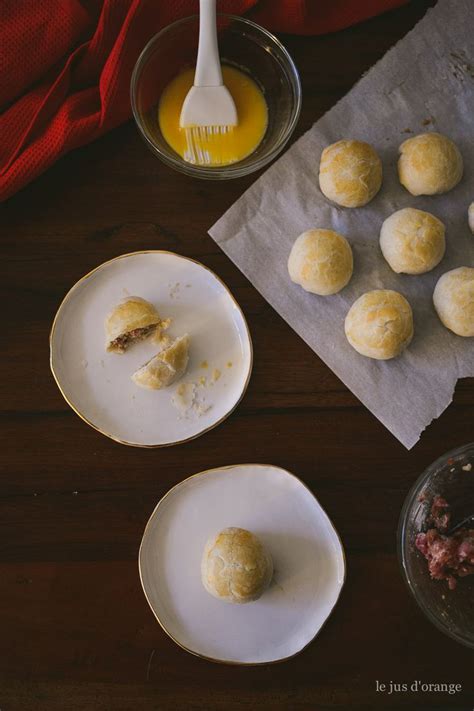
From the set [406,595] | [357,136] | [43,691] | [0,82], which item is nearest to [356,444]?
[406,595]

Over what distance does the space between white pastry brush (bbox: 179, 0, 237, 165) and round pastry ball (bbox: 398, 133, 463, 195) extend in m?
0.43

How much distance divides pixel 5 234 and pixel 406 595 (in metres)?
1.27

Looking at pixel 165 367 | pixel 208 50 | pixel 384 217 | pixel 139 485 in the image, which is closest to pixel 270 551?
pixel 139 485

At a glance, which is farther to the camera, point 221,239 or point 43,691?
point 221,239

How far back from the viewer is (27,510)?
1.59 meters

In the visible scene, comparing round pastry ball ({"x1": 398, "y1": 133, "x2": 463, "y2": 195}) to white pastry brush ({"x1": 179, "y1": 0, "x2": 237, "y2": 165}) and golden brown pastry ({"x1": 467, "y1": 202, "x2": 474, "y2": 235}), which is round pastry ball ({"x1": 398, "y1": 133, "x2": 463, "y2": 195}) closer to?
golden brown pastry ({"x1": 467, "y1": 202, "x2": 474, "y2": 235})

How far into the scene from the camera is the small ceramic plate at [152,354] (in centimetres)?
160

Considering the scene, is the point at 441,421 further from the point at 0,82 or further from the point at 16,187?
the point at 0,82

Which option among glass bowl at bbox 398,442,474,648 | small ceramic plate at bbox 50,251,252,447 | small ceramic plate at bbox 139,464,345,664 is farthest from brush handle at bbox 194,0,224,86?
glass bowl at bbox 398,442,474,648

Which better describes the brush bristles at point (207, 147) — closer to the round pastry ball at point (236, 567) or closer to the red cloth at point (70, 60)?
the red cloth at point (70, 60)

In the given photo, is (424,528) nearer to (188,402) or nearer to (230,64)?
(188,402)

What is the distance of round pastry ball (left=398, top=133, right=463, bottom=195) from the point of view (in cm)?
160

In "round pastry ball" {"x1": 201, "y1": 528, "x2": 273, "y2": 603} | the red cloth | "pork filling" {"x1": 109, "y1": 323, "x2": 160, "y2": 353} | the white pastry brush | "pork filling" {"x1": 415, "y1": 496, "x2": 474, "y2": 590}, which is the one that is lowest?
"pork filling" {"x1": 415, "y1": 496, "x2": 474, "y2": 590}

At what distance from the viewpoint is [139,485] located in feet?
5.24
